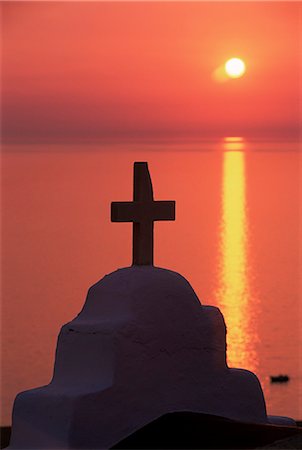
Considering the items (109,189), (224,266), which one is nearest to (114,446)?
(224,266)

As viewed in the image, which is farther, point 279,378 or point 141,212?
point 279,378

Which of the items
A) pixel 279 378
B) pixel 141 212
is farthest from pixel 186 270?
pixel 141 212

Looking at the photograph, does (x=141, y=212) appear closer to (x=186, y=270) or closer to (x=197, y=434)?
(x=197, y=434)

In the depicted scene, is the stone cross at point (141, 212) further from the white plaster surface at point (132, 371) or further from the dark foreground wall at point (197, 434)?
the dark foreground wall at point (197, 434)

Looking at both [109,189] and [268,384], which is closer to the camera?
[268,384]

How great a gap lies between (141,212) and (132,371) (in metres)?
1.85

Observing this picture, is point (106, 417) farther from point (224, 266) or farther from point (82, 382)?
point (224, 266)

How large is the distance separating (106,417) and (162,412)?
24.2 inches

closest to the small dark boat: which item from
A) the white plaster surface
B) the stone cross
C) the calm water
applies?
the calm water

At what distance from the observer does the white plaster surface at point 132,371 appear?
10562 mm

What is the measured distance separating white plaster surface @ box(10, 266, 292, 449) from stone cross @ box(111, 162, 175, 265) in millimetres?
243

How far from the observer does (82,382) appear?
35.9 feet

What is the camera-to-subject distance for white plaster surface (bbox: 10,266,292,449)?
34.7ft

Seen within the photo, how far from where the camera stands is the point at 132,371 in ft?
35.4
